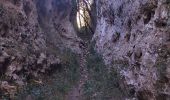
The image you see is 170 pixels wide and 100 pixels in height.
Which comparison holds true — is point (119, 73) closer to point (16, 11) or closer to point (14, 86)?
point (14, 86)

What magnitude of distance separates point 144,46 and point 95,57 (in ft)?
30.3

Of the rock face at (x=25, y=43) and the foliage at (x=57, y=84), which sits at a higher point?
the rock face at (x=25, y=43)

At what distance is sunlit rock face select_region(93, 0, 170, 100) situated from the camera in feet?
32.6

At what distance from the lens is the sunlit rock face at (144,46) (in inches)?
391

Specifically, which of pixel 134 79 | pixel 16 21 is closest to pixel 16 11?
pixel 16 21

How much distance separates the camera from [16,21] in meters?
16.6

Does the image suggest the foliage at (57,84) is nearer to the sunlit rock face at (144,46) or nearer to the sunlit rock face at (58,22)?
the sunlit rock face at (144,46)

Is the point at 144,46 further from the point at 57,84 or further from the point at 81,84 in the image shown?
the point at 81,84

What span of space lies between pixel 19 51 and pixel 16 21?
229 cm

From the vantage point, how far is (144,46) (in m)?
11.8

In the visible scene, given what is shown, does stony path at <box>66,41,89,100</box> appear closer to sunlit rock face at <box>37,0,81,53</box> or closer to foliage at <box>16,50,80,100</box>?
foliage at <box>16,50,80,100</box>

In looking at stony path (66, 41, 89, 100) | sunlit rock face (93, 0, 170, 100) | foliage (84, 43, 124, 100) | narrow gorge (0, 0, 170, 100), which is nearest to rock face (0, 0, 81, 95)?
narrow gorge (0, 0, 170, 100)

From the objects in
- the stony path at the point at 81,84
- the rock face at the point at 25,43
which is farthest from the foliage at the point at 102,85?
the rock face at the point at 25,43

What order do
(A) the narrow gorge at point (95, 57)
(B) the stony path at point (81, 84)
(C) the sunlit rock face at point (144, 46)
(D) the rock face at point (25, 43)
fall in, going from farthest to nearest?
(B) the stony path at point (81, 84)
(D) the rock face at point (25, 43)
(A) the narrow gorge at point (95, 57)
(C) the sunlit rock face at point (144, 46)
